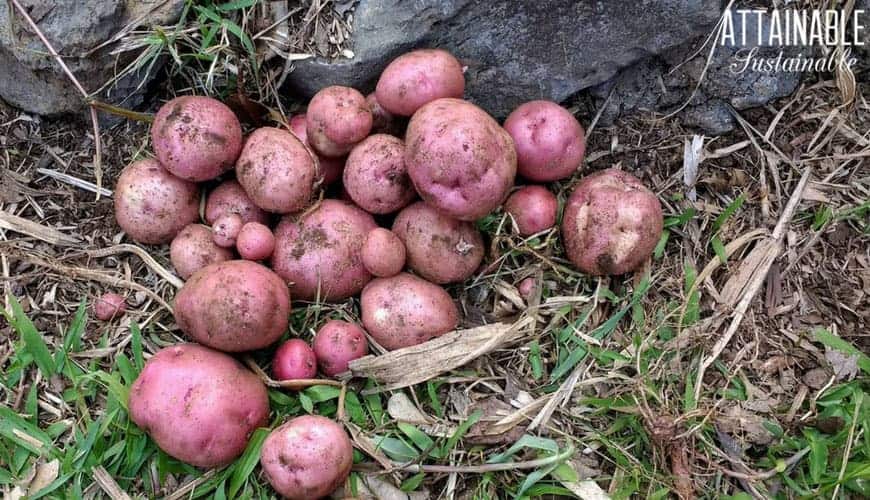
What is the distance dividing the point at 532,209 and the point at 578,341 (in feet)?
1.65

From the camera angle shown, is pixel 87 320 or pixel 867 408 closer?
pixel 867 408

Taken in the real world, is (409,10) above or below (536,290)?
above

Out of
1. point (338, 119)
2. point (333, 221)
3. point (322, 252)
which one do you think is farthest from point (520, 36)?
point (322, 252)

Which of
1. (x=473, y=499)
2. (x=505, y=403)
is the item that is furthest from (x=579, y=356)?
(x=473, y=499)

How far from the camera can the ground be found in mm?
2225

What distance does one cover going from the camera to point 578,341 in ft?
8.04

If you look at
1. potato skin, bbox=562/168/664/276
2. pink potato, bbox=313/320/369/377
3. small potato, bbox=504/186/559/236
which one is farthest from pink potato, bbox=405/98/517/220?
pink potato, bbox=313/320/369/377

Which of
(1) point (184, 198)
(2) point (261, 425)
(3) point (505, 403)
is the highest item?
(1) point (184, 198)

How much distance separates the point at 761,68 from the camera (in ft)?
9.01

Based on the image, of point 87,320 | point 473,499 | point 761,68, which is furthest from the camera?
point 761,68

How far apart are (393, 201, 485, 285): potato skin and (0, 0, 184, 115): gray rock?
1.23m

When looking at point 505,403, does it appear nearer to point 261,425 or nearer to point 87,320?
point 261,425

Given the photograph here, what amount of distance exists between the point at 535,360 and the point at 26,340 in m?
1.76

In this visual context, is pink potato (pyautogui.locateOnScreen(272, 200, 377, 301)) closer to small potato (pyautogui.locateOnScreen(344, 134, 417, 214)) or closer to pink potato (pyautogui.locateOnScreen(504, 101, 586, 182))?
small potato (pyautogui.locateOnScreen(344, 134, 417, 214))
